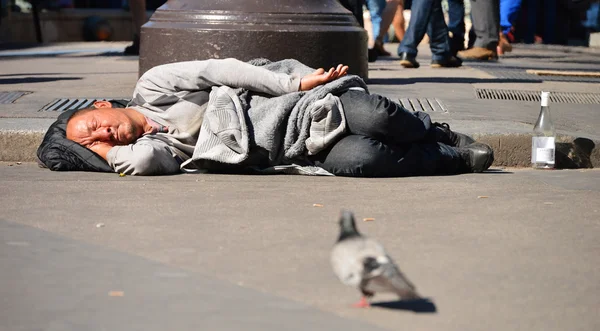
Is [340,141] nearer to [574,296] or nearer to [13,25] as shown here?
[574,296]

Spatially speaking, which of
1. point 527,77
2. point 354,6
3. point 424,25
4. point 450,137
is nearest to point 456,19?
point 424,25

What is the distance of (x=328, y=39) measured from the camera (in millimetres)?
7352

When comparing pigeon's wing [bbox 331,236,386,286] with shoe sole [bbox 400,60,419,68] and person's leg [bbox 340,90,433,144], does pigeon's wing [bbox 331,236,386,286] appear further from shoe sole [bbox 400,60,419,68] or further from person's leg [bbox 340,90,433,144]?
shoe sole [bbox 400,60,419,68]

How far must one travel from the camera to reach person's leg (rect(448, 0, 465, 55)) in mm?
12930

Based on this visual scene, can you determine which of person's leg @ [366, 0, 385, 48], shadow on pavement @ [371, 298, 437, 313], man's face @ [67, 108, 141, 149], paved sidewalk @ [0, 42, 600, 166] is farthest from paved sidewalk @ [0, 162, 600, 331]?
person's leg @ [366, 0, 385, 48]

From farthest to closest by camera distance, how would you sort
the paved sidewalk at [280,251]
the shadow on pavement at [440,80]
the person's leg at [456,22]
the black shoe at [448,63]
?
the person's leg at [456,22]
the black shoe at [448,63]
the shadow on pavement at [440,80]
the paved sidewalk at [280,251]

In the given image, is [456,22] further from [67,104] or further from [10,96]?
[67,104]

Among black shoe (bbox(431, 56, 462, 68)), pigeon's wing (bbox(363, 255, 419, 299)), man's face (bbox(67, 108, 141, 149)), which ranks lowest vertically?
black shoe (bbox(431, 56, 462, 68))

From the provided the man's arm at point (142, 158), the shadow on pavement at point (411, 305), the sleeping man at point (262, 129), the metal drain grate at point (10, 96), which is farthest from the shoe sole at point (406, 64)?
the shadow on pavement at point (411, 305)

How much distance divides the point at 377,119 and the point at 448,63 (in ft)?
20.7

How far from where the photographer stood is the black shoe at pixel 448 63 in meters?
11.8

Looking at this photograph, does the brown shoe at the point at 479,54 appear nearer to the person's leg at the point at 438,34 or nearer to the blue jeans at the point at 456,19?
A: the blue jeans at the point at 456,19

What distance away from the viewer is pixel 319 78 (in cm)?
583

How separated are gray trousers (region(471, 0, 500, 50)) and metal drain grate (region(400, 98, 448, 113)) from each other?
14.9 feet
